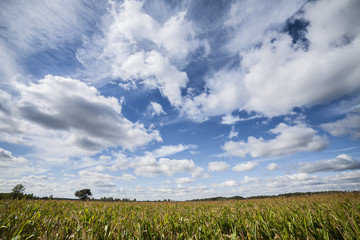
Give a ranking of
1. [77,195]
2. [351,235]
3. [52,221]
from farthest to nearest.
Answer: [77,195] < [52,221] < [351,235]

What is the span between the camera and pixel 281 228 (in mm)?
3531

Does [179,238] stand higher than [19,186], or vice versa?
[19,186]

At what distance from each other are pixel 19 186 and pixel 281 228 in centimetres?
12441

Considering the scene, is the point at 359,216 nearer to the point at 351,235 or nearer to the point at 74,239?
the point at 351,235

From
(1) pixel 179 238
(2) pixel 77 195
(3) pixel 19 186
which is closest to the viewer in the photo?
(1) pixel 179 238

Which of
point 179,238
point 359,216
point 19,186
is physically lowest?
point 179,238

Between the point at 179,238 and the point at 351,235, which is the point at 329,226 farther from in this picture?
the point at 179,238

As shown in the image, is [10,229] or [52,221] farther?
[52,221]

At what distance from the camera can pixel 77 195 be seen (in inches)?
3799

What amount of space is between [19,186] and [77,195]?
2803 cm

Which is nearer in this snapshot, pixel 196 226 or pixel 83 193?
pixel 196 226

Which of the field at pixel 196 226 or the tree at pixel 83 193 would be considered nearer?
the field at pixel 196 226

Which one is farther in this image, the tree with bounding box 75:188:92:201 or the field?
the tree with bounding box 75:188:92:201

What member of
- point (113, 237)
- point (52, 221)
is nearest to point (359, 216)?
point (113, 237)
